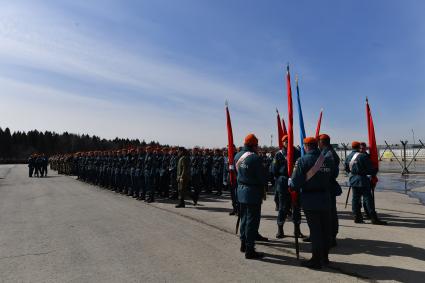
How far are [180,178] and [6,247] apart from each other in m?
5.98

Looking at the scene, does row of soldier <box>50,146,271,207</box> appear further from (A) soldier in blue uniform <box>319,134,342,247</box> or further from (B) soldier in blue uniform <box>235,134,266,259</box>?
(B) soldier in blue uniform <box>235,134,266,259</box>

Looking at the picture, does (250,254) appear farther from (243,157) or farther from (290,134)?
(290,134)

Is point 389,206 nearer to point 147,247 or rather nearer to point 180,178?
point 180,178

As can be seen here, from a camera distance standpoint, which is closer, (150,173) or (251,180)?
(251,180)

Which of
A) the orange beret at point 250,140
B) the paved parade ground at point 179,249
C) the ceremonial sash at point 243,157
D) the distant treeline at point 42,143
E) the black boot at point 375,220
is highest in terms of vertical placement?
the distant treeline at point 42,143

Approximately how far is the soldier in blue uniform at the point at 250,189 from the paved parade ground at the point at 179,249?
17.1 inches

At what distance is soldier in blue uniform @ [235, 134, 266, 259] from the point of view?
642 centimetres

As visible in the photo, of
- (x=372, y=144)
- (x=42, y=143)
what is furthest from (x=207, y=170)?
(x=42, y=143)

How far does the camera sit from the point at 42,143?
423ft

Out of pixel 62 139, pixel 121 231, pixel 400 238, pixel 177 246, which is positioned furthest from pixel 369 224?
pixel 62 139

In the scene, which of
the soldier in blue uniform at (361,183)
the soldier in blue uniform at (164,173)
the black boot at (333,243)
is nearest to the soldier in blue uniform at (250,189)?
the black boot at (333,243)

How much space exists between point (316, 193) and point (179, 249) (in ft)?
8.54

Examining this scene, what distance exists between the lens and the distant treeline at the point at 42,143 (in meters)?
118

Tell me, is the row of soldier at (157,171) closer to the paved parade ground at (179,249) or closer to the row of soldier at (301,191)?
the paved parade ground at (179,249)
